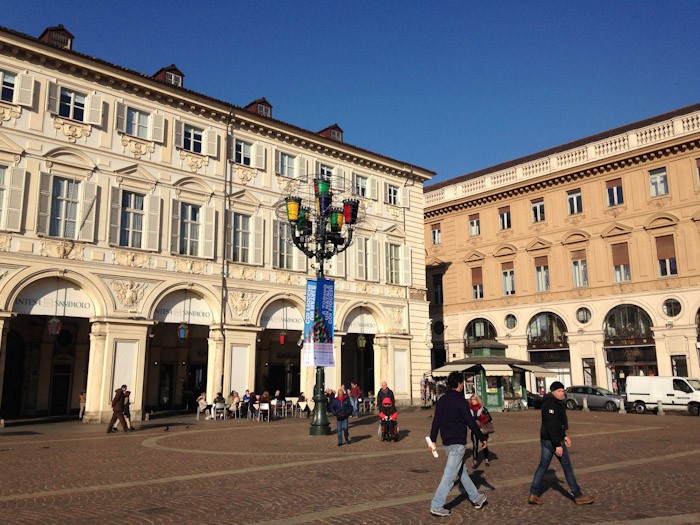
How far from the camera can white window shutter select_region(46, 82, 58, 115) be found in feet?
77.7

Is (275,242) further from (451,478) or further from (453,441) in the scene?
(451,478)

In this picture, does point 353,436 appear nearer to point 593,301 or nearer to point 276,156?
point 276,156

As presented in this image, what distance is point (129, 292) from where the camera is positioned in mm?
24562

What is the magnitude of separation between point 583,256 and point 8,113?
32792mm

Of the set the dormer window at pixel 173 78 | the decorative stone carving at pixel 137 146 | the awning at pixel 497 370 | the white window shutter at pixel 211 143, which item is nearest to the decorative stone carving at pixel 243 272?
the white window shutter at pixel 211 143

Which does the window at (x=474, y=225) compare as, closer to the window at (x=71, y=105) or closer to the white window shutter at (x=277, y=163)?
the white window shutter at (x=277, y=163)

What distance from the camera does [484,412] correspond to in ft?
48.4

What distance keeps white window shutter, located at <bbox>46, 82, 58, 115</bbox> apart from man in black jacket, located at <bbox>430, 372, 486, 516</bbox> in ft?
69.0

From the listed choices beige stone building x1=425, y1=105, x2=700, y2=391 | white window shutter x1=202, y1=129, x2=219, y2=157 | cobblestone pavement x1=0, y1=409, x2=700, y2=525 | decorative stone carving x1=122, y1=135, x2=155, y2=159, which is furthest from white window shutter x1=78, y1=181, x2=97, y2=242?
beige stone building x1=425, y1=105, x2=700, y2=391

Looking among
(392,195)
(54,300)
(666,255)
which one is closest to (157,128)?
(54,300)

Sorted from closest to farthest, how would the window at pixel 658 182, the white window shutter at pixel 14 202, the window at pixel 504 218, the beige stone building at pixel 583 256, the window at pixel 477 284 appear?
the white window shutter at pixel 14 202 < the beige stone building at pixel 583 256 < the window at pixel 658 182 < the window at pixel 504 218 < the window at pixel 477 284

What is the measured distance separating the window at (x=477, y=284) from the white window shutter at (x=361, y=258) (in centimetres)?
1493

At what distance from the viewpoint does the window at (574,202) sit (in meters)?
40.7

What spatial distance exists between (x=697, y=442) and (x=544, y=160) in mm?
28659
